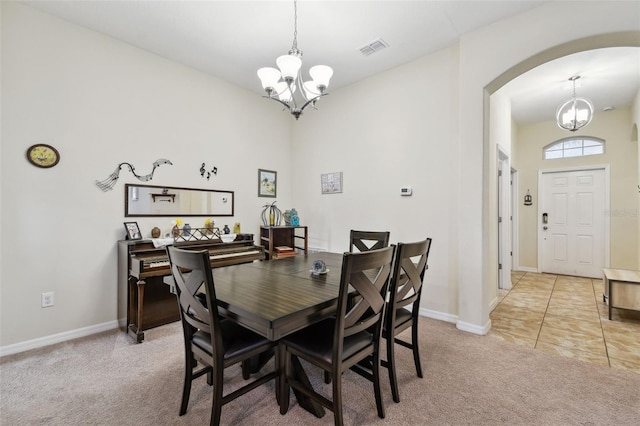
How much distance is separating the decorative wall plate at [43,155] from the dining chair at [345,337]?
268 centimetres

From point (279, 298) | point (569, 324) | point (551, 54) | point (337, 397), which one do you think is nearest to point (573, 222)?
point (569, 324)

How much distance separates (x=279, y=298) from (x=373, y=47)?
9.47ft

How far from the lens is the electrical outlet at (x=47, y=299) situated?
2559 mm

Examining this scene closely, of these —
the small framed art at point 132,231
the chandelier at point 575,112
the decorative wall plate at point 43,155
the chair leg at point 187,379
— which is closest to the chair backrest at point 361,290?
the chair leg at point 187,379

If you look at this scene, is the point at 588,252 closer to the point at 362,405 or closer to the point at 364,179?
the point at 364,179

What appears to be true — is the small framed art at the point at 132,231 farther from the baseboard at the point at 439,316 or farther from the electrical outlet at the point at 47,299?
the baseboard at the point at 439,316

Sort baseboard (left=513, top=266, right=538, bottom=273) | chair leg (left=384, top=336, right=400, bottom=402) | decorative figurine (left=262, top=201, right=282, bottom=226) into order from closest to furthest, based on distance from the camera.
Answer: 1. chair leg (left=384, top=336, right=400, bottom=402)
2. decorative figurine (left=262, top=201, right=282, bottom=226)
3. baseboard (left=513, top=266, right=538, bottom=273)

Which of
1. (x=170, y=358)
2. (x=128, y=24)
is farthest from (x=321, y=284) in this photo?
(x=128, y=24)

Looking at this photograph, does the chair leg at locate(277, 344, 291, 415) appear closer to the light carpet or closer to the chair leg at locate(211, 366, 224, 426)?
the light carpet

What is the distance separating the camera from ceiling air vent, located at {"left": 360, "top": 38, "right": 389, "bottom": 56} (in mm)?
3011

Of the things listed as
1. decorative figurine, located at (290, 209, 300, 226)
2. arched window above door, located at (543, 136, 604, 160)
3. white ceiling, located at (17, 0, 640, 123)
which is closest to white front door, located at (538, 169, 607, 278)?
arched window above door, located at (543, 136, 604, 160)

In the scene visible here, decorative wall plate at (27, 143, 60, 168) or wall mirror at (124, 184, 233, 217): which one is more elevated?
decorative wall plate at (27, 143, 60, 168)

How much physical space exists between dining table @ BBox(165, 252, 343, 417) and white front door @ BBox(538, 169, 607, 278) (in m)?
5.57

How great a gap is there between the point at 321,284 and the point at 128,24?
306 centimetres
